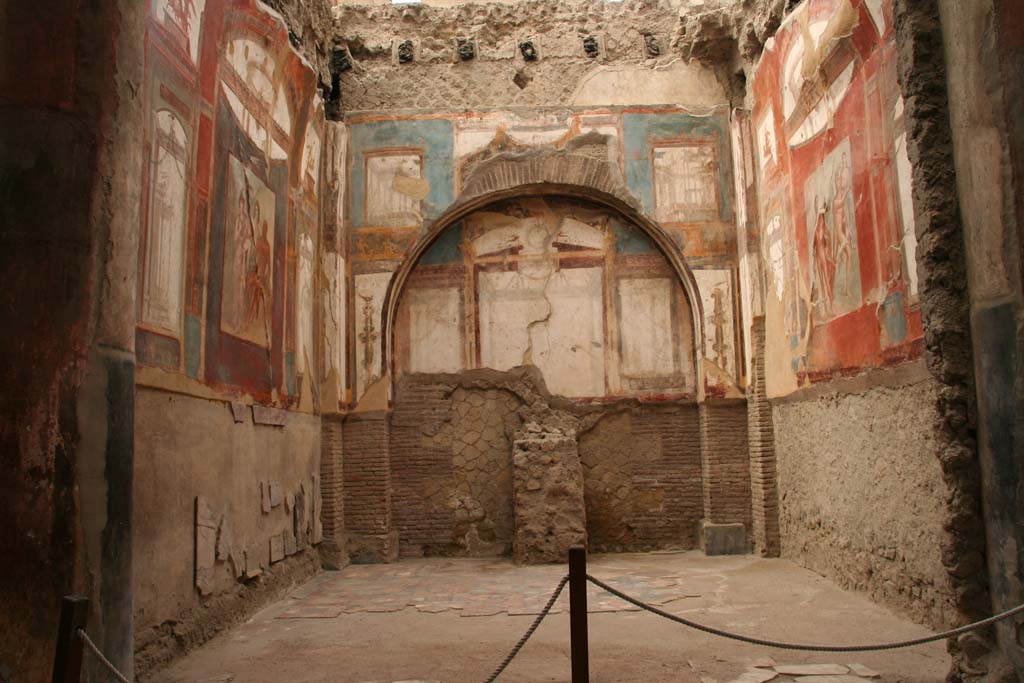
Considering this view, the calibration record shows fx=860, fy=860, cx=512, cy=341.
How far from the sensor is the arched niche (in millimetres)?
8945

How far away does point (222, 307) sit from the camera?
570cm

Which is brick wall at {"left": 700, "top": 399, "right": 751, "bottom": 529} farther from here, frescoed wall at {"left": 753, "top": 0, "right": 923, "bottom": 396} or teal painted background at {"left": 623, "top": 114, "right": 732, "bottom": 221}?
teal painted background at {"left": 623, "top": 114, "right": 732, "bottom": 221}

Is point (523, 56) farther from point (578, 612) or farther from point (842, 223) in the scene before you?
point (578, 612)

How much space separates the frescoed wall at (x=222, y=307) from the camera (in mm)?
4656

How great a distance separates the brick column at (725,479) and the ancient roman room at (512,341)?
4 cm

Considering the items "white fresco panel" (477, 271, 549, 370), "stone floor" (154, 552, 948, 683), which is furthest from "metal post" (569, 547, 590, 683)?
"white fresco panel" (477, 271, 549, 370)

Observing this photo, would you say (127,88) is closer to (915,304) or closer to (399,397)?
(915,304)

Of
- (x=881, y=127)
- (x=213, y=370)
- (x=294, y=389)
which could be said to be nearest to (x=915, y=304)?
(x=881, y=127)

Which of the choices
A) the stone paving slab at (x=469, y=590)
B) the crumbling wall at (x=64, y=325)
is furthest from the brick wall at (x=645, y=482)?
the crumbling wall at (x=64, y=325)

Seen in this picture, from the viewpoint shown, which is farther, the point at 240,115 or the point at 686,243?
the point at 686,243

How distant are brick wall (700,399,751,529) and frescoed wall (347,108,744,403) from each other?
46 centimetres

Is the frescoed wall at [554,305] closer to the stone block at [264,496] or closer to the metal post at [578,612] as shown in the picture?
the stone block at [264,496]

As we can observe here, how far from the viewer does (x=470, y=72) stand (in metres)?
9.16

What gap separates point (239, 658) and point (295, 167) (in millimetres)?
4312
